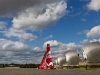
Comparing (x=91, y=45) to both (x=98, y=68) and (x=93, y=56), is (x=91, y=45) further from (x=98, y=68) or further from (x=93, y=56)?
(x=98, y=68)

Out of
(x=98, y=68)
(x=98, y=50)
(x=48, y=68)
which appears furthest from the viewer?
(x=98, y=50)

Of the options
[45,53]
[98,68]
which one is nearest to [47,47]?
[45,53]

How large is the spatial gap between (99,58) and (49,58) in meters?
45.3

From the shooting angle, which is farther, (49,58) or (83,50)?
(83,50)

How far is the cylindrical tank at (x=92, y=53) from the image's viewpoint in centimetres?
14788

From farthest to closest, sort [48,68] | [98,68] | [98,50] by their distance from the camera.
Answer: [98,50], [98,68], [48,68]

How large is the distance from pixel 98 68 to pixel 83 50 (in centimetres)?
2843

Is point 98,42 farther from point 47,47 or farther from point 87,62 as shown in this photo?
point 47,47

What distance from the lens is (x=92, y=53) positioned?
149250mm

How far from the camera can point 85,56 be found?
15138 centimetres

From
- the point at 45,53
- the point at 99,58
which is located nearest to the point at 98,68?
the point at 99,58

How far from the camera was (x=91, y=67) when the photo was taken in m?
134

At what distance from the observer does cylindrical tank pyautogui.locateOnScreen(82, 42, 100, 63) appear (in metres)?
148

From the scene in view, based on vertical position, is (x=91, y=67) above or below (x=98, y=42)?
below
